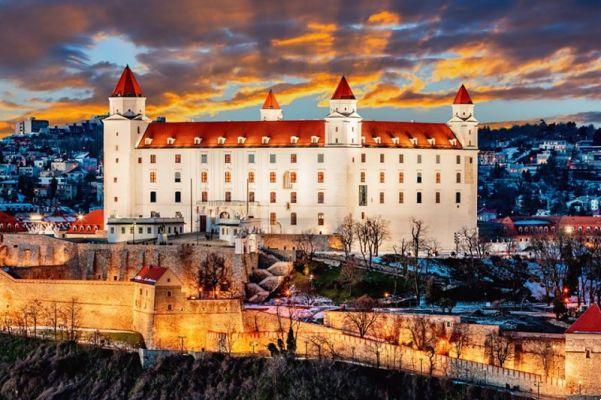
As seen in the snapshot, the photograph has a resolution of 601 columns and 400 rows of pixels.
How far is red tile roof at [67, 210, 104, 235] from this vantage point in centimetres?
7800

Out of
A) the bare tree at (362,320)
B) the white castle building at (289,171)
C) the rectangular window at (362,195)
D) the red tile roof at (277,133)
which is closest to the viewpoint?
the bare tree at (362,320)

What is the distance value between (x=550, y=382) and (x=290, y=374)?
11023mm

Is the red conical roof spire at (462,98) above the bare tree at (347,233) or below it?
above

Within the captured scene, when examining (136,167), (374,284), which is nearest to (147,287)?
(374,284)

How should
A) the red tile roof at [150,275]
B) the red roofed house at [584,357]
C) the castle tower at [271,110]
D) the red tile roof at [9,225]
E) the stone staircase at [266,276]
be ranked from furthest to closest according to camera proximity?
the castle tower at [271,110] → the red tile roof at [9,225] → the stone staircase at [266,276] → the red tile roof at [150,275] → the red roofed house at [584,357]

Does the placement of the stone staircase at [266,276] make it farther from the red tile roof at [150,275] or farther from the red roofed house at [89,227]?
the red roofed house at [89,227]

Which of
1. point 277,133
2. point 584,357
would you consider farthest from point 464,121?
point 584,357

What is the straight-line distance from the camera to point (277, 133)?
76875 mm

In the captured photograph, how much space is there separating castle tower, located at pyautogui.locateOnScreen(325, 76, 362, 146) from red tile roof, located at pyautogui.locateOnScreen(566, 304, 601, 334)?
29.7 m

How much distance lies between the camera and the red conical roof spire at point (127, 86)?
7809 centimetres

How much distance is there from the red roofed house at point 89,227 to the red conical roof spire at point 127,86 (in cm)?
833

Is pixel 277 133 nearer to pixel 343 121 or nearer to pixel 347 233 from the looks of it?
pixel 343 121

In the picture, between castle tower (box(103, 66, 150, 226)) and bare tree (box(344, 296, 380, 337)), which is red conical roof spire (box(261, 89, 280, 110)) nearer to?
castle tower (box(103, 66, 150, 226))

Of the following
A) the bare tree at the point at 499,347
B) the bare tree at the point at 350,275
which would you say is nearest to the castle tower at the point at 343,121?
the bare tree at the point at 350,275
